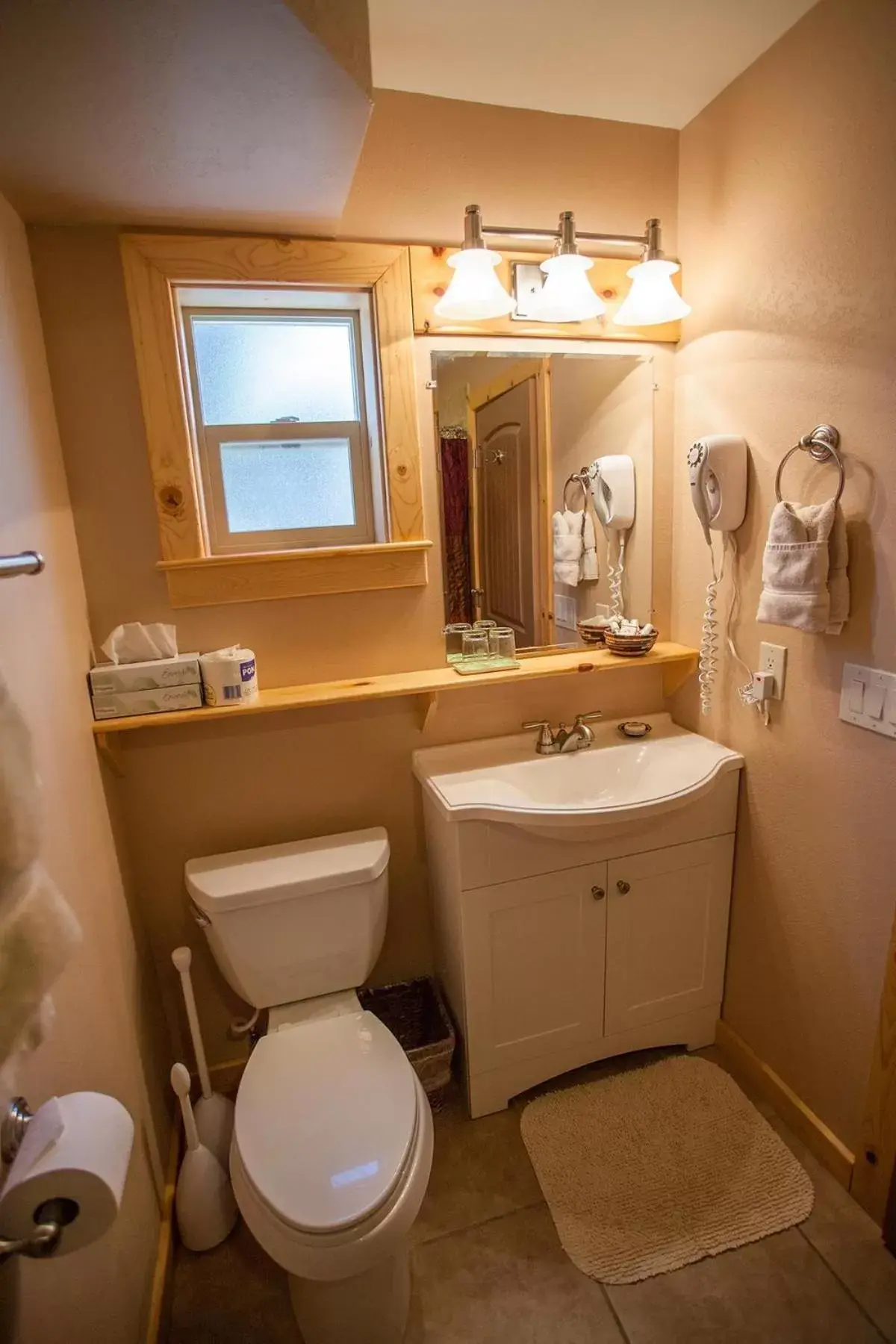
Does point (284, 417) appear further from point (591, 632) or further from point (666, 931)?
point (666, 931)

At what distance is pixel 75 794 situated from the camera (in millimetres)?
1156

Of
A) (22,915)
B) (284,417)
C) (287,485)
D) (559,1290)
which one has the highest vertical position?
(284,417)

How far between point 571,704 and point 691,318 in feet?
3.43

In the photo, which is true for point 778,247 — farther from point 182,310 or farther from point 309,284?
point 182,310

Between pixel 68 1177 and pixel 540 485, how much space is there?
1.55m

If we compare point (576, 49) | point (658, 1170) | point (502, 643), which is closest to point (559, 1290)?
point (658, 1170)

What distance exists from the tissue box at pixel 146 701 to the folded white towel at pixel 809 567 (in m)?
1.24

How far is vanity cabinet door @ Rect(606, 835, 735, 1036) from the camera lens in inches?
61.7

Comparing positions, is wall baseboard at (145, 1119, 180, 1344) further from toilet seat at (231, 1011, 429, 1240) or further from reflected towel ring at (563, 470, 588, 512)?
reflected towel ring at (563, 470, 588, 512)

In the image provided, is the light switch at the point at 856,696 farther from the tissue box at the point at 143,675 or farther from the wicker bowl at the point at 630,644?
the tissue box at the point at 143,675

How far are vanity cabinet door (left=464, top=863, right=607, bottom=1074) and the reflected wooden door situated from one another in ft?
2.19

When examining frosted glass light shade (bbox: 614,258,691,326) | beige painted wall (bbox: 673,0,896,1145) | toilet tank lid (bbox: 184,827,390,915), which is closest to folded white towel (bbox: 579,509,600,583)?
beige painted wall (bbox: 673,0,896,1145)

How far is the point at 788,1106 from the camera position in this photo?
155 centimetres

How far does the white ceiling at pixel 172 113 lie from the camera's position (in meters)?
0.77
